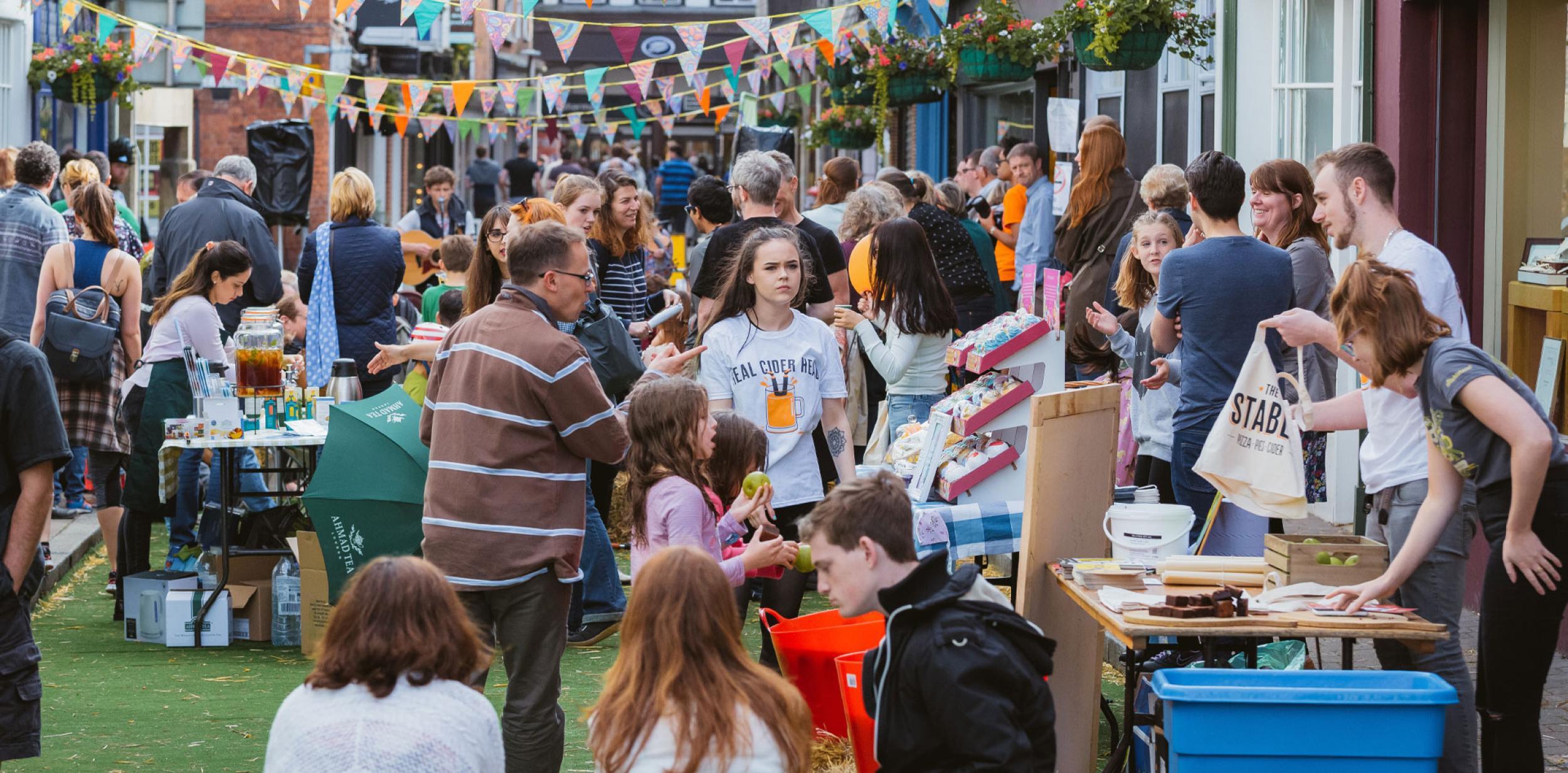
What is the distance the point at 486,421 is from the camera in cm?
451

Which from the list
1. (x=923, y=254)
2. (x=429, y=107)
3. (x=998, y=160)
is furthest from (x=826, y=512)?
(x=429, y=107)

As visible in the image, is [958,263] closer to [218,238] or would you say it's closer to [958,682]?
[218,238]

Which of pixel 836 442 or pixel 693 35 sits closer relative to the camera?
pixel 836 442

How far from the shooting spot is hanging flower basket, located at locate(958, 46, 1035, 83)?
1323 cm

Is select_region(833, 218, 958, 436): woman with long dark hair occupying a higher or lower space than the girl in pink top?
higher

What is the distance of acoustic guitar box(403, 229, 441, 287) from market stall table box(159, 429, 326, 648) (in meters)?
6.13

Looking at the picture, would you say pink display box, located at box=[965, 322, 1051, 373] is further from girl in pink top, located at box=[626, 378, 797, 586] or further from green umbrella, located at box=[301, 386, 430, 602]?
green umbrella, located at box=[301, 386, 430, 602]

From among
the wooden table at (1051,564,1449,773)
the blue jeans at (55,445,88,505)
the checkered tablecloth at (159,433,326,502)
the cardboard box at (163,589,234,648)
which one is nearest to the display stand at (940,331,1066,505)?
the wooden table at (1051,564,1449,773)

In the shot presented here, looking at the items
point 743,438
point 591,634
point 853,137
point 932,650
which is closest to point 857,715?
point 743,438

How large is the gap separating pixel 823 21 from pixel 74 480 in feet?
20.4

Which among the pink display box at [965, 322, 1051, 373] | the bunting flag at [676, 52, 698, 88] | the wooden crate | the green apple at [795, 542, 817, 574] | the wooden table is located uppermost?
the bunting flag at [676, 52, 698, 88]

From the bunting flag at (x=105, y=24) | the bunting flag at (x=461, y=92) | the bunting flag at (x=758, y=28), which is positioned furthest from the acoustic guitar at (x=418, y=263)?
the bunting flag at (x=105, y=24)

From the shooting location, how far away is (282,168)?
1480 cm

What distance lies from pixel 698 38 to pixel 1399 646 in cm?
1043
